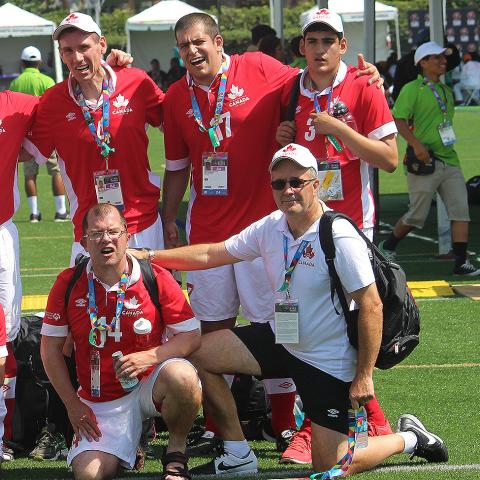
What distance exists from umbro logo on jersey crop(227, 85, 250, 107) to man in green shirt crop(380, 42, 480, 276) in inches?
200

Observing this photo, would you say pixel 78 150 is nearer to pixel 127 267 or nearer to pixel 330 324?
pixel 127 267

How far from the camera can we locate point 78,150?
6.63 metres

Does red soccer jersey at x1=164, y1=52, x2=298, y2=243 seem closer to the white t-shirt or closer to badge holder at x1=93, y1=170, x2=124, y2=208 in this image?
badge holder at x1=93, y1=170, x2=124, y2=208

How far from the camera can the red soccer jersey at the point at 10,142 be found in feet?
21.6

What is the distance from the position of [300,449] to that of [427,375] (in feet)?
6.59

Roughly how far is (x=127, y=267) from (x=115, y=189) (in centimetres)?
81

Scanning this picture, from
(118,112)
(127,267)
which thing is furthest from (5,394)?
(118,112)

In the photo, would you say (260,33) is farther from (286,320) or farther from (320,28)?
(286,320)

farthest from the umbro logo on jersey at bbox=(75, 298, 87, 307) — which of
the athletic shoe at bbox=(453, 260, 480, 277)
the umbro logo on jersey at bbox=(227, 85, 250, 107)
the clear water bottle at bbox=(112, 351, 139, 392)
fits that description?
the athletic shoe at bbox=(453, 260, 480, 277)

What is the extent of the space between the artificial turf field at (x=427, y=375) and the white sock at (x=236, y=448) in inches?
6.0

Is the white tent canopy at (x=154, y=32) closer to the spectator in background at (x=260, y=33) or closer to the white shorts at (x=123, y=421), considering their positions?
the spectator in background at (x=260, y=33)

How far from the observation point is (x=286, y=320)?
5691 mm

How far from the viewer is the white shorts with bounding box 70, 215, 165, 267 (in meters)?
6.70

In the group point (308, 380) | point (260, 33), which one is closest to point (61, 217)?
point (260, 33)
